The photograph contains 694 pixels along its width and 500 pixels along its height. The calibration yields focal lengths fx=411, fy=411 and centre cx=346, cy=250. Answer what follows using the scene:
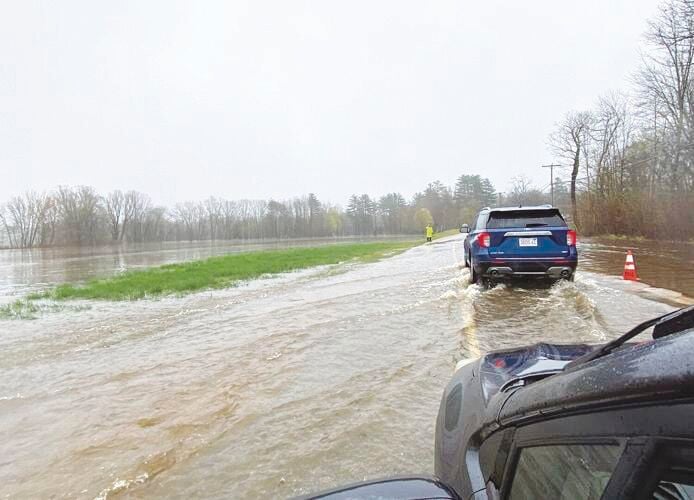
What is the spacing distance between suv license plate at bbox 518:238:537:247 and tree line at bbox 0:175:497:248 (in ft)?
313

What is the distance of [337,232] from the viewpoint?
13138 cm

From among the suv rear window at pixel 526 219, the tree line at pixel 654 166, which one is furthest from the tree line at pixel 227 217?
the suv rear window at pixel 526 219

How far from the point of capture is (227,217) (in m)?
139

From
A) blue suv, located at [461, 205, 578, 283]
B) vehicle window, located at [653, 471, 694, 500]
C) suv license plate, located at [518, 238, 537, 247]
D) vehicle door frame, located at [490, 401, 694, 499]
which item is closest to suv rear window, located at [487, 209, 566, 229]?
blue suv, located at [461, 205, 578, 283]

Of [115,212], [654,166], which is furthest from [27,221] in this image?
[654,166]

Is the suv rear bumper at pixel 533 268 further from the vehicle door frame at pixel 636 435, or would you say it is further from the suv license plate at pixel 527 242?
the vehicle door frame at pixel 636 435

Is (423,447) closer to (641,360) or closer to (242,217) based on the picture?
(641,360)

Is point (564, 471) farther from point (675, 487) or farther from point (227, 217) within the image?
point (227, 217)

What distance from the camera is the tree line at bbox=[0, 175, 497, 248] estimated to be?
10462 cm

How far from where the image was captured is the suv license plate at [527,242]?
8.09m

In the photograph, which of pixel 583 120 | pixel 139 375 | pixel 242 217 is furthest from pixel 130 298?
pixel 242 217

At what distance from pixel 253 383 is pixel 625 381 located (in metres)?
4.28

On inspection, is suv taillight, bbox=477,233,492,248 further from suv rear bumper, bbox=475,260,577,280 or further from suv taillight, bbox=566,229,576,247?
suv taillight, bbox=566,229,576,247

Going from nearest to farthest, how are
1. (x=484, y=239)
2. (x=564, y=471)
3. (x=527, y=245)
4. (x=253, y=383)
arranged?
(x=564, y=471), (x=253, y=383), (x=527, y=245), (x=484, y=239)
